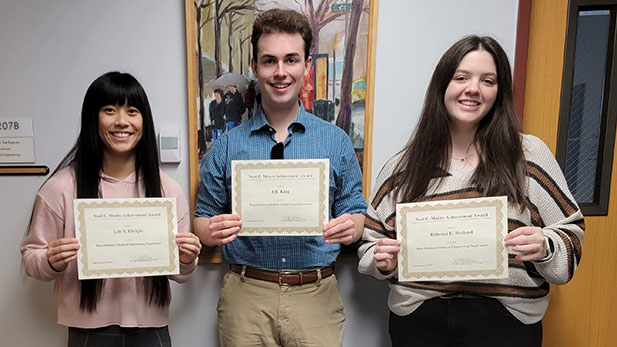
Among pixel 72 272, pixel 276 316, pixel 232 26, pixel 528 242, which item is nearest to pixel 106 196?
pixel 72 272

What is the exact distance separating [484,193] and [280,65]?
0.77 metres

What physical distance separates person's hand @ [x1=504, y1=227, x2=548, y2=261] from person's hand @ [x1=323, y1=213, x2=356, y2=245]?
467 millimetres

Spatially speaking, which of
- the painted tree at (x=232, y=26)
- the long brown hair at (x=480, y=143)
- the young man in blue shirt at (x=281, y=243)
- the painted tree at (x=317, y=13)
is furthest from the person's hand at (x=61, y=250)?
the painted tree at (x=317, y=13)

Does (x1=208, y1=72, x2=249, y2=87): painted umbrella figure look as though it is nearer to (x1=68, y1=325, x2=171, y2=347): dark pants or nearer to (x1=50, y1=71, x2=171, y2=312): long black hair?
(x1=50, y1=71, x2=171, y2=312): long black hair

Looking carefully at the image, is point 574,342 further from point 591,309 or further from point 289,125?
point 289,125

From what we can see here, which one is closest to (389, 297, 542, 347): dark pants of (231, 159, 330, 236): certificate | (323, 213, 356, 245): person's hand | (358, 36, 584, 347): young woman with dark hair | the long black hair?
(358, 36, 584, 347): young woman with dark hair

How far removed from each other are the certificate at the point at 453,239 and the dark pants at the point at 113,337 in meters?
0.89

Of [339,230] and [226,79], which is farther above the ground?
[226,79]

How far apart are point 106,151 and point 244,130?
474 millimetres

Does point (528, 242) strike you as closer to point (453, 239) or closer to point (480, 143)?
point (453, 239)

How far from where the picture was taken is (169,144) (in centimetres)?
156

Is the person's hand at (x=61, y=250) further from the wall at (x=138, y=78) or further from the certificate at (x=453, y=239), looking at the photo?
the certificate at (x=453, y=239)

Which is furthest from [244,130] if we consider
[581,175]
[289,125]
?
[581,175]

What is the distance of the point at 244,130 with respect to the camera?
141 cm
